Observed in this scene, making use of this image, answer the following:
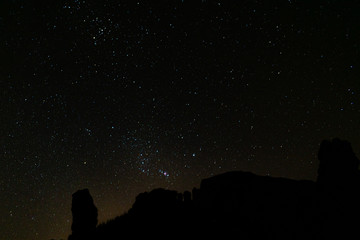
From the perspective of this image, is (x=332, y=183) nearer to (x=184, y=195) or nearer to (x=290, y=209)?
(x=290, y=209)

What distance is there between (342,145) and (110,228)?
106ft

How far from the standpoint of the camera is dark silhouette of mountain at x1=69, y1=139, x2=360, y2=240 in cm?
2545

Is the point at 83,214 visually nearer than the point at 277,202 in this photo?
Yes

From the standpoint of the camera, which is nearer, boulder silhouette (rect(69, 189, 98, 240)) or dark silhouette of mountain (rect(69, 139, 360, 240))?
boulder silhouette (rect(69, 189, 98, 240))

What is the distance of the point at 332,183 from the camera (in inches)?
1500

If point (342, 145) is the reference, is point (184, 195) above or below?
below

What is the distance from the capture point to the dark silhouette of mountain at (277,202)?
25453mm

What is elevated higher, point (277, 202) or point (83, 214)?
point (83, 214)

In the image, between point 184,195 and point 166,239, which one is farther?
point 184,195

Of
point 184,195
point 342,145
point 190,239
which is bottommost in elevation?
point 190,239

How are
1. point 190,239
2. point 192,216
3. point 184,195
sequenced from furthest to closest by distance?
point 184,195 → point 192,216 → point 190,239

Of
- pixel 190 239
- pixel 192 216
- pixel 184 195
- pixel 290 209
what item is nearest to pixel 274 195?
pixel 290 209

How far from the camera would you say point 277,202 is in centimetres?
3809

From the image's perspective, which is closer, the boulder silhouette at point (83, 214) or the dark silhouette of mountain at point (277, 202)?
the boulder silhouette at point (83, 214)
